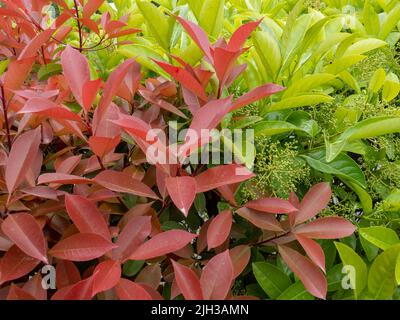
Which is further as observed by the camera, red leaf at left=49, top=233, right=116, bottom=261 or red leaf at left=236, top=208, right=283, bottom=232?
red leaf at left=236, top=208, right=283, bottom=232

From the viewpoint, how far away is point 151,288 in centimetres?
107

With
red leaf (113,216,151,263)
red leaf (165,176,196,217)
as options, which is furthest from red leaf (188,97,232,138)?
red leaf (113,216,151,263)

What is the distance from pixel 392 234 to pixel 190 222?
47cm

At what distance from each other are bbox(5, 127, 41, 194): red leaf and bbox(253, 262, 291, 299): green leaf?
21.4 inches

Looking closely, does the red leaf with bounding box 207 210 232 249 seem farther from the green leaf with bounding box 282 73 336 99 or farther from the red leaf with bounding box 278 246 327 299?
the green leaf with bounding box 282 73 336 99

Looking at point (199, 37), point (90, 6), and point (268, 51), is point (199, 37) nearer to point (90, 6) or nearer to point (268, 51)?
point (268, 51)

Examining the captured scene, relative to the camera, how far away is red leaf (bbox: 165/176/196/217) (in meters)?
0.95

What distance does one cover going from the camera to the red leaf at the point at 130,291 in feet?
3.20

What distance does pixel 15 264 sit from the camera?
1002mm

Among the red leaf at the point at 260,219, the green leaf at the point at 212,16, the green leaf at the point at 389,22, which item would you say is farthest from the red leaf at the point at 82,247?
the green leaf at the point at 389,22

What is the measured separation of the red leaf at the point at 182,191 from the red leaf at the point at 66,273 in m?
0.28

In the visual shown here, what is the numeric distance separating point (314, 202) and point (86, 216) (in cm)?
50

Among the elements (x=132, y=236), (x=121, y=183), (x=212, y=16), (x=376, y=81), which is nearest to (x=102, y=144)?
(x=121, y=183)
